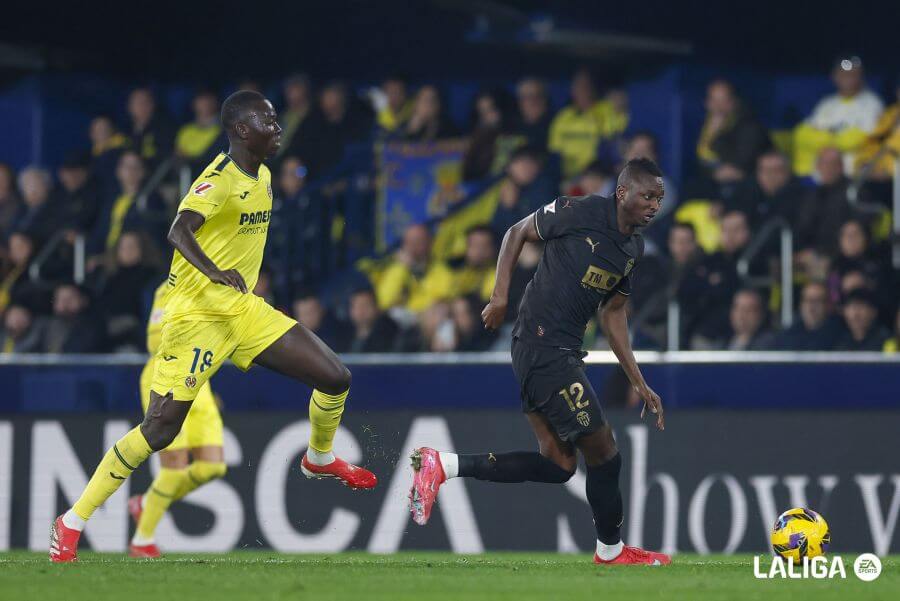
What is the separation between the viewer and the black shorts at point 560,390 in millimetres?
7988

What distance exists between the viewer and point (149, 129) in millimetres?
16031

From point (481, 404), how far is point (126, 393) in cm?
285

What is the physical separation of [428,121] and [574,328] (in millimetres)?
7562

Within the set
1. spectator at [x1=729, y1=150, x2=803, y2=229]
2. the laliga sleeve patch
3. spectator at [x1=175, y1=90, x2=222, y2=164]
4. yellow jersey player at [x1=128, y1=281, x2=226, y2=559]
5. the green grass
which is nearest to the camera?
the green grass

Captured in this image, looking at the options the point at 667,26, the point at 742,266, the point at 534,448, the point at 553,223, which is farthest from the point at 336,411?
the point at 667,26

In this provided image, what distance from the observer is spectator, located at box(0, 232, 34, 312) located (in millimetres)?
14461

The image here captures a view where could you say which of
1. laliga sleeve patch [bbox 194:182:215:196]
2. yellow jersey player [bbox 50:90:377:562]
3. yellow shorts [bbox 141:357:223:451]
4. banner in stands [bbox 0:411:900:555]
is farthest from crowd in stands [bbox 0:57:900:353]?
laliga sleeve patch [bbox 194:182:215:196]

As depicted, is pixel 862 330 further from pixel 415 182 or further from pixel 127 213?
Answer: pixel 127 213

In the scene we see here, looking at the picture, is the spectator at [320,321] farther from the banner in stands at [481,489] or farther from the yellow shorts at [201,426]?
the yellow shorts at [201,426]

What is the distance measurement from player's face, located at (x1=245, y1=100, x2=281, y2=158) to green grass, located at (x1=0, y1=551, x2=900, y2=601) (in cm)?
223

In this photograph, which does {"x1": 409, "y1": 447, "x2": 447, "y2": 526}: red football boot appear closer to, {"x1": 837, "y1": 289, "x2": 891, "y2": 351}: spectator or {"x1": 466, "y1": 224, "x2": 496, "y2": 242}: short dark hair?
{"x1": 837, "y1": 289, "x2": 891, "y2": 351}: spectator

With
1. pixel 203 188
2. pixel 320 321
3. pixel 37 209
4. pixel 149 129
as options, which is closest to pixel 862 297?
pixel 320 321

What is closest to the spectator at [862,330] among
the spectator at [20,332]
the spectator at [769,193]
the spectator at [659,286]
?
the spectator at [769,193]

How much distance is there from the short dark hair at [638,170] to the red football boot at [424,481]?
5.81 ft
